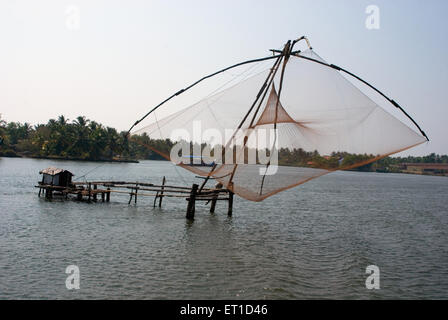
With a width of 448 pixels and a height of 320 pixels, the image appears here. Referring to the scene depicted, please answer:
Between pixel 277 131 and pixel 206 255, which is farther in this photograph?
pixel 206 255

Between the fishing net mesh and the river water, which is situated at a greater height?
the fishing net mesh

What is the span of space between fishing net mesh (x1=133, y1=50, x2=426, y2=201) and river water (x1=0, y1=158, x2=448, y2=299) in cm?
254

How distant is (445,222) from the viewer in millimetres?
25344

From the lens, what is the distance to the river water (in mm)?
9523

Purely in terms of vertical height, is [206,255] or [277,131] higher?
[277,131]

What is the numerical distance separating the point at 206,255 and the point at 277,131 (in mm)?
4692

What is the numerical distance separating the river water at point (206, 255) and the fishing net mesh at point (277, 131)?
2.54 meters

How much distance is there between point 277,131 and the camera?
35.1 ft

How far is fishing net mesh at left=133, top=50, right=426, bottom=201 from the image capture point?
960cm

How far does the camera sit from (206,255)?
500 inches
